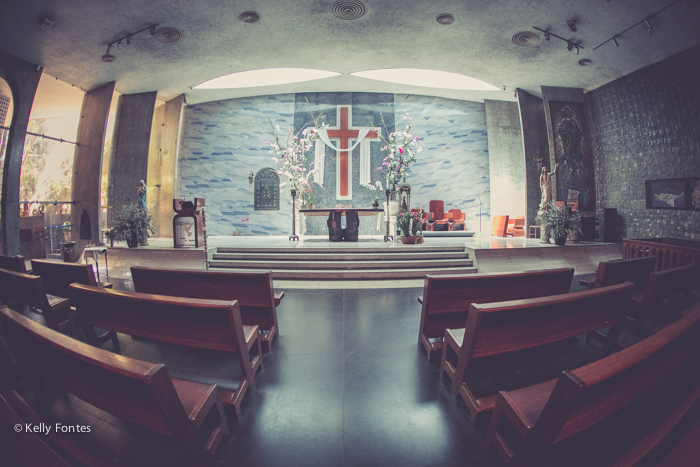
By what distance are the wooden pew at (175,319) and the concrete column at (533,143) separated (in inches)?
336

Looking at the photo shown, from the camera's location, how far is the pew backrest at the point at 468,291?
2.07 meters

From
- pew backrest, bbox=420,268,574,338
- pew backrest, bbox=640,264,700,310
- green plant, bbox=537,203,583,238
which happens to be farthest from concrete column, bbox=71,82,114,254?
green plant, bbox=537,203,583,238

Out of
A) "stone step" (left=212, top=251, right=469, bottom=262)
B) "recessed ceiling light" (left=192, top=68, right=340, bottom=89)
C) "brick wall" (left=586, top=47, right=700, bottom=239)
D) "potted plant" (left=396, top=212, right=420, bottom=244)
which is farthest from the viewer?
"recessed ceiling light" (left=192, top=68, right=340, bottom=89)

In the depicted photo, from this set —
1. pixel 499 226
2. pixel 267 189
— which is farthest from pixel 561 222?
pixel 267 189

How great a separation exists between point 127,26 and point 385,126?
6.74m

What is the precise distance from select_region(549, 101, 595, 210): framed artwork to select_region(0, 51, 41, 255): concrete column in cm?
1179

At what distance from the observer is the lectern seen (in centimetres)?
559

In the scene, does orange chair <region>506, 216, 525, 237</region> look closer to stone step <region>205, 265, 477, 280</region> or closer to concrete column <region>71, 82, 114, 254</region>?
stone step <region>205, 265, 477, 280</region>

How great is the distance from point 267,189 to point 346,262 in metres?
5.78

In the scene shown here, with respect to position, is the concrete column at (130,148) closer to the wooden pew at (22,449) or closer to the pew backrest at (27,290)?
the pew backrest at (27,290)

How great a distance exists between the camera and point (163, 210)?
877cm

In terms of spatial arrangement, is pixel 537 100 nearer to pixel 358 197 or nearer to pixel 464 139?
pixel 464 139

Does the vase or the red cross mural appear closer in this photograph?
the vase

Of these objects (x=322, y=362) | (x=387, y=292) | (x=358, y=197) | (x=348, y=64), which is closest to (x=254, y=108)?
(x=348, y=64)
